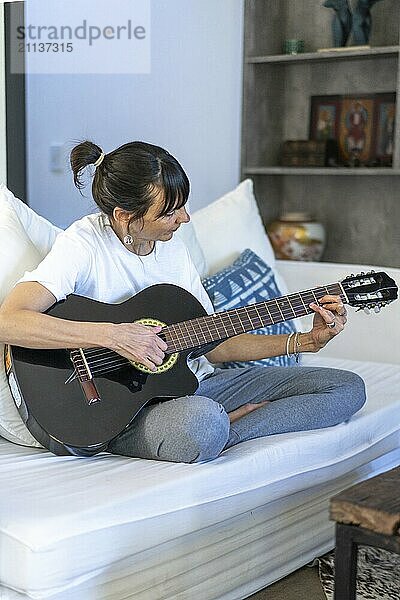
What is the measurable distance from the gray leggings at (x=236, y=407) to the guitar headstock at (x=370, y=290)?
0.25 metres

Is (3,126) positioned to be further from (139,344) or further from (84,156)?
(139,344)

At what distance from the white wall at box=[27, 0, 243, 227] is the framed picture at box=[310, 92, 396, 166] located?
37 cm

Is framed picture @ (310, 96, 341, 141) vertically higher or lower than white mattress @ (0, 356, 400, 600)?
higher

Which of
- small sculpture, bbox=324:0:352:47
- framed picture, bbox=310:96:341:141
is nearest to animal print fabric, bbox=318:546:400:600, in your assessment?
framed picture, bbox=310:96:341:141

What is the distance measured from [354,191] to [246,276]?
55.0 inches

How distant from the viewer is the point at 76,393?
1.89 meters

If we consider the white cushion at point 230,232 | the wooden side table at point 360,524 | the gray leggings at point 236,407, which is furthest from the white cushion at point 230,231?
the wooden side table at point 360,524

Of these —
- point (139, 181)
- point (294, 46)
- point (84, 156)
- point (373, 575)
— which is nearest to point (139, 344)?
point (139, 181)

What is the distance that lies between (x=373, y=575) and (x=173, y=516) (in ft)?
2.12

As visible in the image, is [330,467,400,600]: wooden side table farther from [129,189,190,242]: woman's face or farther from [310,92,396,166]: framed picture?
[310,92,396,166]: framed picture

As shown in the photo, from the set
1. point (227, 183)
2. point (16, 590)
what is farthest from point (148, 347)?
point (227, 183)

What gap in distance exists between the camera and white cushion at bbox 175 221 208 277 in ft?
8.84

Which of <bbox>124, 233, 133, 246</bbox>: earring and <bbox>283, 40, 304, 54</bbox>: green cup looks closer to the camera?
<bbox>124, 233, 133, 246</bbox>: earring

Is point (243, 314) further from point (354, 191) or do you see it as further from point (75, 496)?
point (354, 191)
